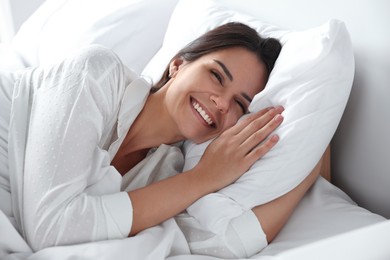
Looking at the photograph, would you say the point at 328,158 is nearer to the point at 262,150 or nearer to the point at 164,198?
the point at 262,150

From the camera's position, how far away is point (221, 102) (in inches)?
47.5

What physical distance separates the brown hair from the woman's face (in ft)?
0.06

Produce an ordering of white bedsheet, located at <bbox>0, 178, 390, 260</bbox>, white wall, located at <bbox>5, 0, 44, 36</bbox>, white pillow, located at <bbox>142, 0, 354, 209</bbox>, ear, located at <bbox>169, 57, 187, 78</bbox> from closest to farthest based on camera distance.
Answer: white bedsheet, located at <bbox>0, 178, 390, 260</bbox> → white pillow, located at <bbox>142, 0, 354, 209</bbox> → ear, located at <bbox>169, 57, 187, 78</bbox> → white wall, located at <bbox>5, 0, 44, 36</bbox>

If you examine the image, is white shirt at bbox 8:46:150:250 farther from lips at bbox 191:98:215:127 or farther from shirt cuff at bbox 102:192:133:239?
lips at bbox 191:98:215:127

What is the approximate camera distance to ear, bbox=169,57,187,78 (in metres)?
1.35

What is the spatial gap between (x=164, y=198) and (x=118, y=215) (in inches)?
4.1

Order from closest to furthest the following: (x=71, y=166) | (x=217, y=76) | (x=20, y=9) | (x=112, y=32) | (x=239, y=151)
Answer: (x=71, y=166) < (x=239, y=151) < (x=217, y=76) < (x=112, y=32) < (x=20, y=9)

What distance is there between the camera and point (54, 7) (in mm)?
2020

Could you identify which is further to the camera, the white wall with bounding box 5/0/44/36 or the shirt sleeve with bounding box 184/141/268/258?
the white wall with bounding box 5/0/44/36

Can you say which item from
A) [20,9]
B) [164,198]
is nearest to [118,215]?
[164,198]

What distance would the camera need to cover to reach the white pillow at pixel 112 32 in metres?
1.79

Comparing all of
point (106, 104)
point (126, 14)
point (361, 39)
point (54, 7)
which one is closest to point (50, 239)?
point (106, 104)

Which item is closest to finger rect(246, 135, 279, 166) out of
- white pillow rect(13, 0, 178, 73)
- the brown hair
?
the brown hair

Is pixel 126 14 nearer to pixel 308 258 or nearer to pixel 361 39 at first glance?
pixel 361 39
